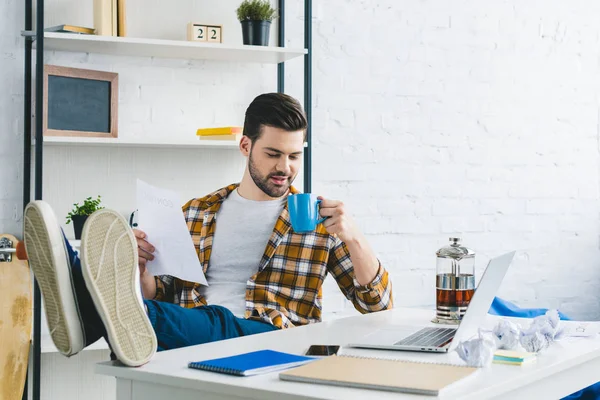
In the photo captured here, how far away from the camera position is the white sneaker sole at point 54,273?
133 cm

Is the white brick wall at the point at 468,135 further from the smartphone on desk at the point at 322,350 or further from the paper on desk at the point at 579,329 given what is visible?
the smartphone on desk at the point at 322,350

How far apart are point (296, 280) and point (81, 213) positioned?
887 millimetres

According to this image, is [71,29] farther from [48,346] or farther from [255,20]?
[48,346]

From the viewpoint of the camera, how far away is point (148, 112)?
3.04 metres

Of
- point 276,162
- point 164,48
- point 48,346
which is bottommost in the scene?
point 48,346

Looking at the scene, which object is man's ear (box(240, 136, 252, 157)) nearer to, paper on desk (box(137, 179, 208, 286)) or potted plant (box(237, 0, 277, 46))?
potted plant (box(237, 0, 277, 46))

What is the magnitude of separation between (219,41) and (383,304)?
1.18m

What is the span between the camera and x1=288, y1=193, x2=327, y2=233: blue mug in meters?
2.04

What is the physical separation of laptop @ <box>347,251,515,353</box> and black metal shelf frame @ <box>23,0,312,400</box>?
1.31 metres

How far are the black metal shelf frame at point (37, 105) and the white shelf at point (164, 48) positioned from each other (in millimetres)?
62

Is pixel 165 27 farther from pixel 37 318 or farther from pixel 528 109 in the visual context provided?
pixel 528 109

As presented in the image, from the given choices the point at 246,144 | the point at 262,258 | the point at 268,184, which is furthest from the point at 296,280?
the point at 246,144

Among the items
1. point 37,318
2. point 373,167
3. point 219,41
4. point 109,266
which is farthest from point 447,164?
point 109,266

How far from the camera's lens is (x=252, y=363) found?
4.36 ft
